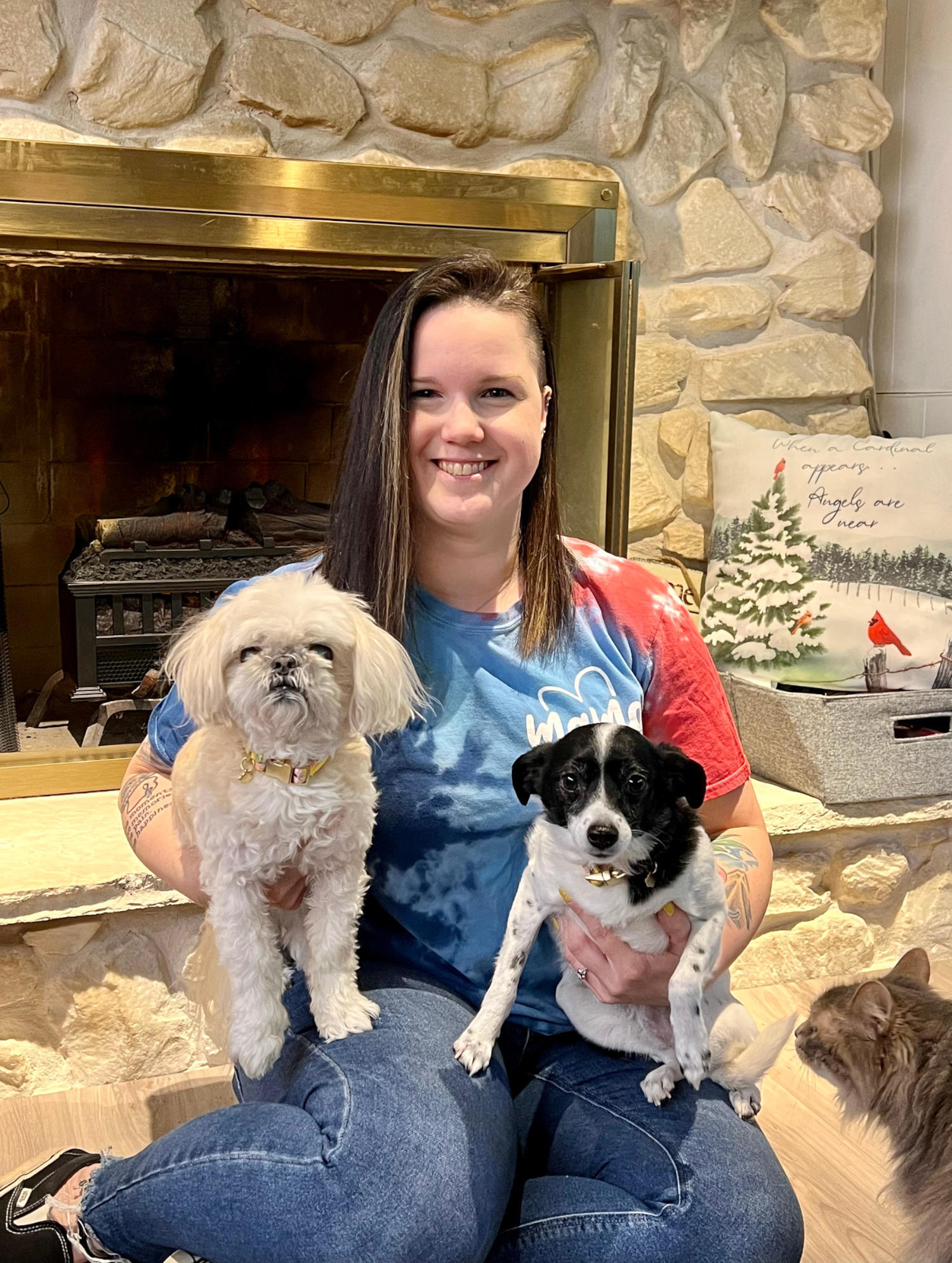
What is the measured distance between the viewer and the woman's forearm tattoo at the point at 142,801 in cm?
130

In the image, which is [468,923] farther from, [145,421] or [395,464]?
[145,421]

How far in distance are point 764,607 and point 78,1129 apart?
1550 millimetres

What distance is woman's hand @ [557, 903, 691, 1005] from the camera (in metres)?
1.14

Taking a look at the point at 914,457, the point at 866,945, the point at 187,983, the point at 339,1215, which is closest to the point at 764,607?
the point at 914,457

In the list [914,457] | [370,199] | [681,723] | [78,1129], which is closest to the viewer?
[681,723]

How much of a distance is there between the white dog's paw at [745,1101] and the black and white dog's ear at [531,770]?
0.41 meters

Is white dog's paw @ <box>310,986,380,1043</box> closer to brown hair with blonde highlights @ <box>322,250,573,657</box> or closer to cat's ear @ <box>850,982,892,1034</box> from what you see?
brown hair with blonde highlights @ <box>322,250,573,657</box>

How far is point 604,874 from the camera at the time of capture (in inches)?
43.2

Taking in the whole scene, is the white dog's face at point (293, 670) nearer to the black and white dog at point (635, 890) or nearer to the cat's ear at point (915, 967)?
the black and white dog at point (635, 890)

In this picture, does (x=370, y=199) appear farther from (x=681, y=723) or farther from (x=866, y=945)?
(x=866, y=945)

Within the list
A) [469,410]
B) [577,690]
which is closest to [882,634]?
[577,690]

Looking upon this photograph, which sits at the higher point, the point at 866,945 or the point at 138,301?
the point at 138,301

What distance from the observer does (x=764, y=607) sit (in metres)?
2.42

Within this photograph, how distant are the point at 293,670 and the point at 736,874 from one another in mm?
562
